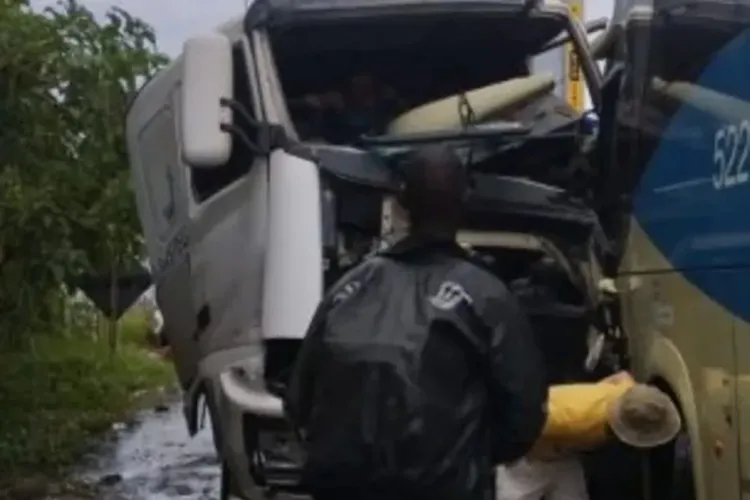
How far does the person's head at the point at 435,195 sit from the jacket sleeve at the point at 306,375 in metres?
0.39

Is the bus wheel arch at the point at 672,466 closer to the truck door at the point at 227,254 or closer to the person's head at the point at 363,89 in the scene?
the truck door at the point at 227,254

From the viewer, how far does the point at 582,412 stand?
23.7 ft

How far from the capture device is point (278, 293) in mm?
8188

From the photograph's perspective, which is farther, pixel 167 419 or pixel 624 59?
pixel 167 419

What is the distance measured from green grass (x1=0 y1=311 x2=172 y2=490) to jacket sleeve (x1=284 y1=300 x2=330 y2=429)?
8.65m

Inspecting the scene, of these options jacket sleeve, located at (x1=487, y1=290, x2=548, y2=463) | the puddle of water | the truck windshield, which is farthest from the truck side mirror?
the puddle of water

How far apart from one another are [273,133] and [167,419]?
37.4ft

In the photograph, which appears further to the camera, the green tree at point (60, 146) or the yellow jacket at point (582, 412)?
the green tree at point (60, 146)

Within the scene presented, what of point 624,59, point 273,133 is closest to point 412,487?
point 624,59

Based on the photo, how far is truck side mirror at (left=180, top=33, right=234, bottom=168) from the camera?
8836mm

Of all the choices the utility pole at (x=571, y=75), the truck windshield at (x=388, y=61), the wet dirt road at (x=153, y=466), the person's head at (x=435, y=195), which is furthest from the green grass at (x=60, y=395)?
the person's head at (x=435, y=195)

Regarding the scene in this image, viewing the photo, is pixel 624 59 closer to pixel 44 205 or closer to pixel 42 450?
pixel 44 205

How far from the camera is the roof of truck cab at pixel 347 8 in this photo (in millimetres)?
9555

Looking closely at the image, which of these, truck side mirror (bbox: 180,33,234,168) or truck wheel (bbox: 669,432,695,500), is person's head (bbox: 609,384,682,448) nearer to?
truck wheel (bbox: 669,432,695,500)
